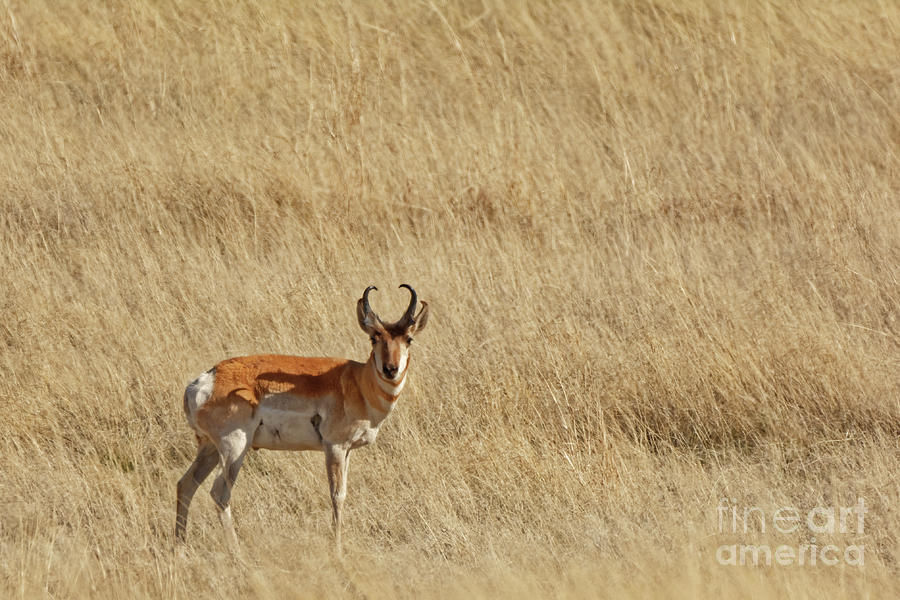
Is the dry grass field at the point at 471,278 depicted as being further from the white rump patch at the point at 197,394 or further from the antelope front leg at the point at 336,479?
the white rump patch at the point at 197,394

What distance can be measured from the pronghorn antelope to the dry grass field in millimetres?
443

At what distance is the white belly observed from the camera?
5.80 meters

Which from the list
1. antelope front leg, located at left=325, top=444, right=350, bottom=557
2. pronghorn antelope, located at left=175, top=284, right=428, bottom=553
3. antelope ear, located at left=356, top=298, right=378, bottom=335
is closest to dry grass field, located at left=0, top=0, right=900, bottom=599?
antelope front leg, located at left=325, top=444, right=350, bottom=557

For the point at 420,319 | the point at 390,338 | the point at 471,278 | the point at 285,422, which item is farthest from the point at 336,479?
the point at 471,278

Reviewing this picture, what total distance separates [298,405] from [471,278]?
145 inches

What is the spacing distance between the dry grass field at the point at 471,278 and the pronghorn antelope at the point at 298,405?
443mm

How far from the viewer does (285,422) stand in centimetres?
582

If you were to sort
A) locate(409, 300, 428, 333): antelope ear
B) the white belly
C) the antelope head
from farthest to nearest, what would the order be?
locate(409, 300, 428, 333): antelope ear < the white belly < the antelope head

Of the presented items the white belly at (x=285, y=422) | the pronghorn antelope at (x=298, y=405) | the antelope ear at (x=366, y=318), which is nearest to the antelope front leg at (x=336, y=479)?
the pronghorn antelope at (x=298, y=405)

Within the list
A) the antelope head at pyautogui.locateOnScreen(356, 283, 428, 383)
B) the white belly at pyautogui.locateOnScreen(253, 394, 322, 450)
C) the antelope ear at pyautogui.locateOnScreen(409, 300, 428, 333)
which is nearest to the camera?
the antelope head at pyautogui.locateOnScreen(356, 283, 428, 383)

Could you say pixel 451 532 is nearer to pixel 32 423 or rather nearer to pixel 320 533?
pixel 320 533

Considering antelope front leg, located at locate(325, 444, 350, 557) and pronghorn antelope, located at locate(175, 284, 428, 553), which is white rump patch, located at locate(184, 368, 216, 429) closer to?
pronghorn antelope, located at locate(175, 284, 428, 553)

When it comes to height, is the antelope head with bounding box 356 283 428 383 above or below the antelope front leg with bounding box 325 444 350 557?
above

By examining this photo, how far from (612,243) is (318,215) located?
8.73 ft
